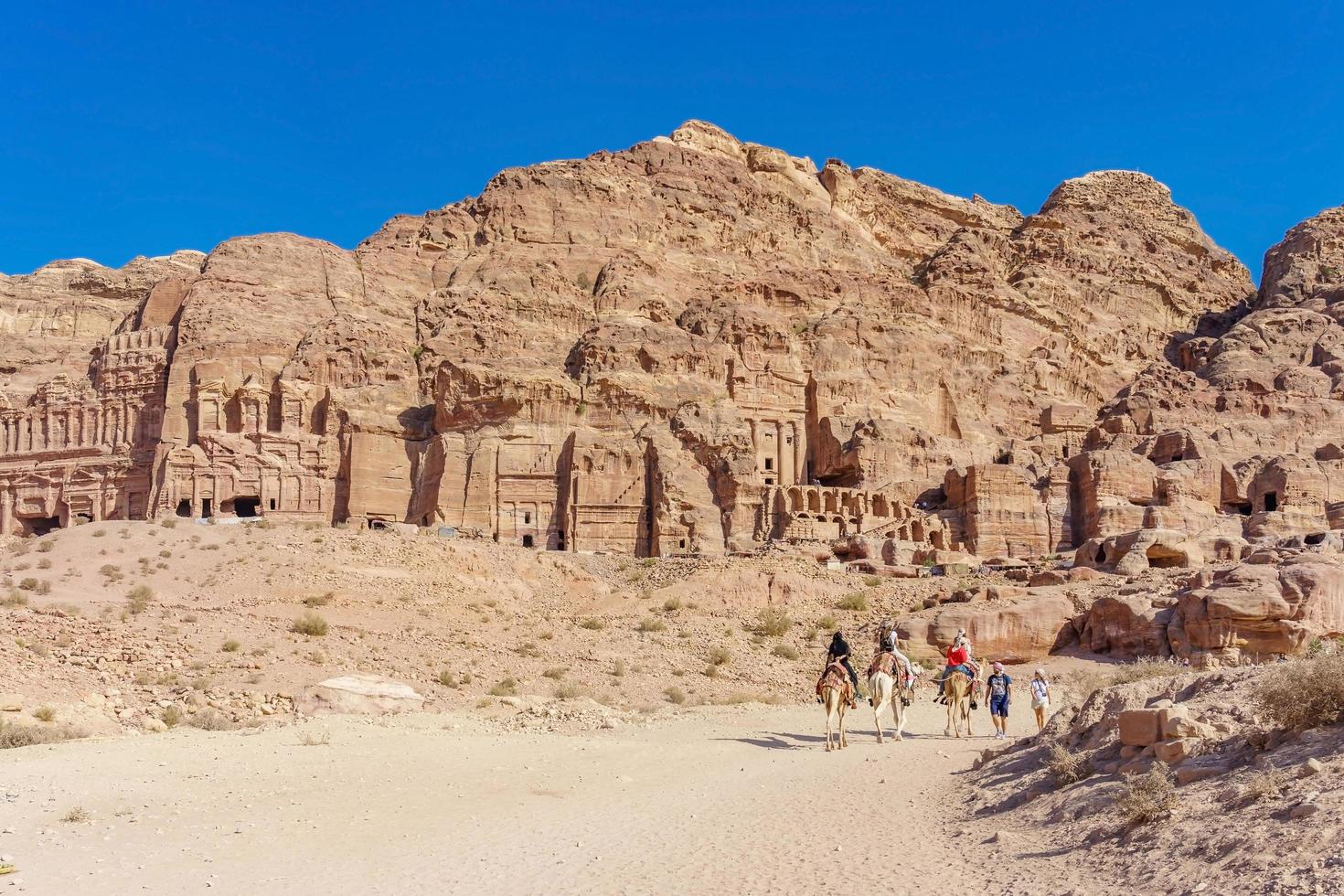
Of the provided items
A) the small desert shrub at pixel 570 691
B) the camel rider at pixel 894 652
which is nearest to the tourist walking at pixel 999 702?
the camel rider at pixel 894 652

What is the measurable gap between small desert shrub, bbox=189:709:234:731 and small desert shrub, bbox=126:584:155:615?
9.00 m

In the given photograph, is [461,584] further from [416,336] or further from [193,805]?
[416,336]

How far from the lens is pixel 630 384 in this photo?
187 ft

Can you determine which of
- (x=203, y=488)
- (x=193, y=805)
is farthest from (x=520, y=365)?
(x=193, y=805)

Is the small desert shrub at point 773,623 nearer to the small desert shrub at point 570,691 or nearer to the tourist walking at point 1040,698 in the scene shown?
the small desert shrub at point 570,691

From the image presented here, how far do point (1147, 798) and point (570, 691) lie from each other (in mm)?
17545

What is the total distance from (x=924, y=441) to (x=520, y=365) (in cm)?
2028

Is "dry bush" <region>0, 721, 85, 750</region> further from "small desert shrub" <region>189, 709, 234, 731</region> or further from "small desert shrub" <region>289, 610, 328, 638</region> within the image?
"small desert shrub" <region>289, 610, 328, 638</region>

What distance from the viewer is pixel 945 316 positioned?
76.8 meters

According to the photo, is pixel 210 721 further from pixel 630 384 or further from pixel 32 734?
pixel 630 384

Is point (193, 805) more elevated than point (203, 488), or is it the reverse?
point (203, 488)

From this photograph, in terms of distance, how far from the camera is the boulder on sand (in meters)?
22.0

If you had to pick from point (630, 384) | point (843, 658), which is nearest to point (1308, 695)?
point (843, 658)

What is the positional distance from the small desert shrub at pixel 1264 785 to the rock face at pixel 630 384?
3987 cm
